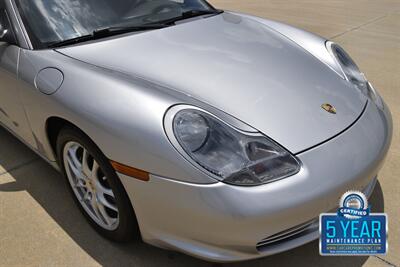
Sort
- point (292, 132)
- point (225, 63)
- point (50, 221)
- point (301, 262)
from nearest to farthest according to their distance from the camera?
point (292, 132), point (301, 262), point (225, 63), point (50, 221)

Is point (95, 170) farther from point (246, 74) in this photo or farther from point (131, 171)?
point (246, 74)

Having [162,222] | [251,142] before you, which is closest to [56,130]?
[162,222]

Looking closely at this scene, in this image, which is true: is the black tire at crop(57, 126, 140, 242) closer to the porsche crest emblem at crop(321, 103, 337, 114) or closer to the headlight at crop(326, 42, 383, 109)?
the porsche crest emblem at crop(321, 103, 337, 114)

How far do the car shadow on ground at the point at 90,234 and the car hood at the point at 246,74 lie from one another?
66 cm

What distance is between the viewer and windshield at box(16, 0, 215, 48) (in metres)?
2.46

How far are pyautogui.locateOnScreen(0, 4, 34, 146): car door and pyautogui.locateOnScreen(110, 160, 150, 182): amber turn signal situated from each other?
36.8 inches

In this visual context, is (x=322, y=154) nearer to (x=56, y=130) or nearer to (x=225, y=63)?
(x=225, y=63)

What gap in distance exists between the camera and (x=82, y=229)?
2.44 meters

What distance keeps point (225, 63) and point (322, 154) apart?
0.79 m

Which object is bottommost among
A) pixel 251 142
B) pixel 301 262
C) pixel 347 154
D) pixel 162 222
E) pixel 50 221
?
pixel 301 262

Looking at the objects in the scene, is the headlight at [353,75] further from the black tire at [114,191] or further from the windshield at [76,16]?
the black tire at [114,191]

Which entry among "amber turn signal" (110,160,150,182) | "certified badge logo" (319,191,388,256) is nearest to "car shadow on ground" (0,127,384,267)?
"certified badge logo" (319,191,388,256)

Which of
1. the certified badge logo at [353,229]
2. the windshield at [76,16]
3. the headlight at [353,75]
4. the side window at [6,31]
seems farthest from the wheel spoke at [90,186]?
the headlight at [353,75]

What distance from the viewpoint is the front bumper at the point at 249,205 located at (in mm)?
1714
